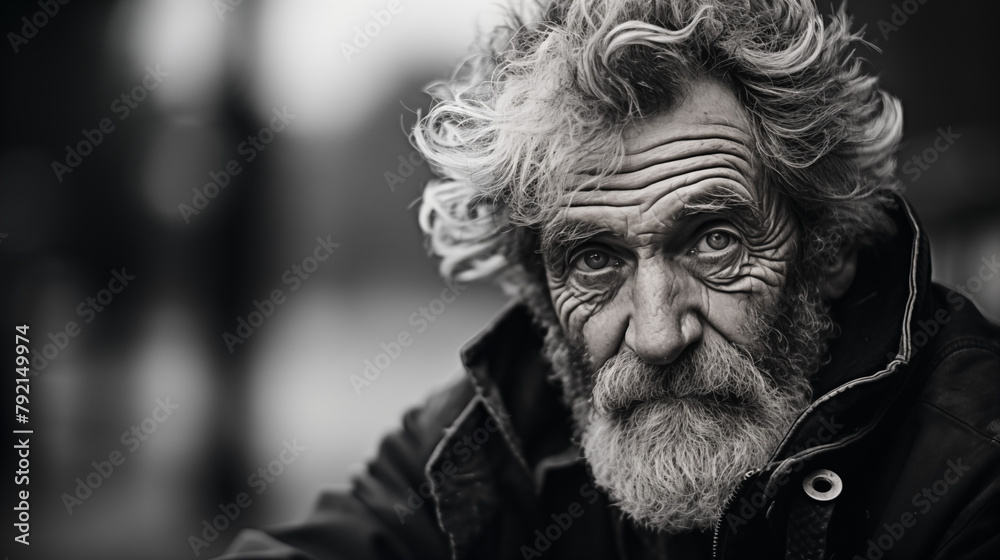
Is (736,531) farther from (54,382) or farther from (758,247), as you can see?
(54,382)

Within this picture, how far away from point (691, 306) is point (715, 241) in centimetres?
19

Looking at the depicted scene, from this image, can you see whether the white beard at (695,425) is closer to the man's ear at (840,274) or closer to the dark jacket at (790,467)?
the dark jacket at (790,467)

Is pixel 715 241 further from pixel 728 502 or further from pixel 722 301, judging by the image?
pixel 728 502

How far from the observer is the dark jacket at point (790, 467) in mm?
1684

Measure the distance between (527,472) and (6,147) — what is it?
289cm

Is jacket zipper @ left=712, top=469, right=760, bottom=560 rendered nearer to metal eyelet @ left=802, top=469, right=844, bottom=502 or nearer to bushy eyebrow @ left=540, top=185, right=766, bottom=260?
metal eyelet @ left=802, top=469, right=844, bottom=502

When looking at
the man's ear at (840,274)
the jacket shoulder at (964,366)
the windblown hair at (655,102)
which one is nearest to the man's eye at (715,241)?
the windblown hair at (655,102)

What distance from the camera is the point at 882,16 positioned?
13.4ft

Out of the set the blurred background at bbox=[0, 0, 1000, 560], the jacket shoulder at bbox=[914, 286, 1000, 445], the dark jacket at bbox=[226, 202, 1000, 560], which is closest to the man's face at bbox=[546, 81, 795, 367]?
the dark jacket at bbox=[226, 202, 1000, 560]

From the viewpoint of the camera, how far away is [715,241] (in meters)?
1.93

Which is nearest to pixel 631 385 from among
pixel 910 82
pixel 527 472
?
pixel 527 472

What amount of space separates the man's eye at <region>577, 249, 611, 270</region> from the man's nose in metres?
0.15

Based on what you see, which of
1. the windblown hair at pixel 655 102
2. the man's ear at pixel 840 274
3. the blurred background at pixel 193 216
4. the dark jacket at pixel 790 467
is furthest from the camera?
the blurred background at pixel 193 216

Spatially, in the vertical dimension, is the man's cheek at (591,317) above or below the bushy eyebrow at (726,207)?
below
